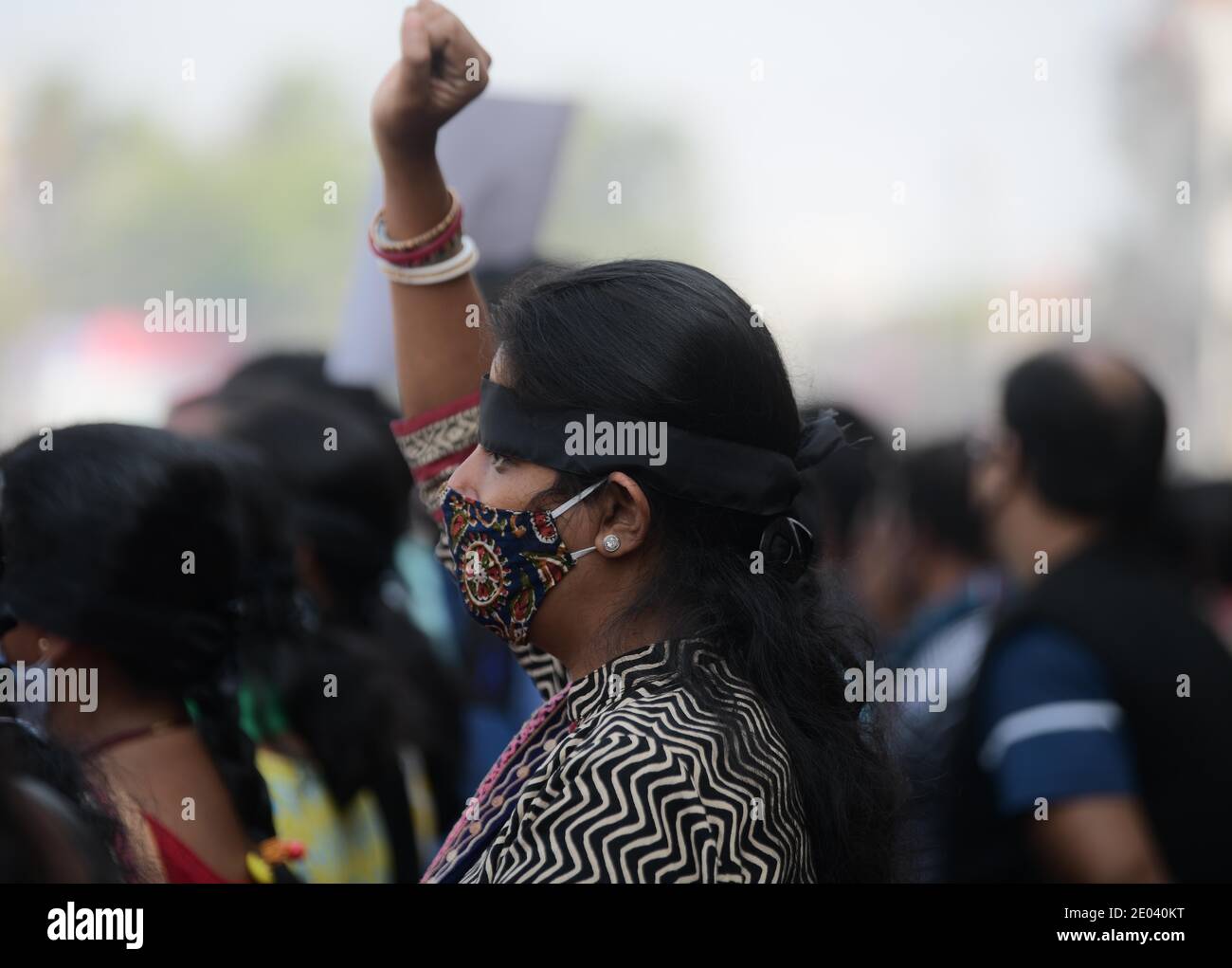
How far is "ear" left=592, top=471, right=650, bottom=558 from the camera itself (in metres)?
1.89

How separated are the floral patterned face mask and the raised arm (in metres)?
0.42

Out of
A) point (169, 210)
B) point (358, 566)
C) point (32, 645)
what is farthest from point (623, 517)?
point (169, 210)

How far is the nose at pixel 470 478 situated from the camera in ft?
6.55

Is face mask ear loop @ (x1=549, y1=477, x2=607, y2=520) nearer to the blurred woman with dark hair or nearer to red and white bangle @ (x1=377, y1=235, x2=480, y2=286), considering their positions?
the blurred woman with dark hair

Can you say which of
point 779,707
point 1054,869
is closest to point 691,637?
point 779,707

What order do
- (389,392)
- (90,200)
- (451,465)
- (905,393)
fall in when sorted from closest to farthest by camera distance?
(451,465) < (389,392) < (90,200) < (905,393)

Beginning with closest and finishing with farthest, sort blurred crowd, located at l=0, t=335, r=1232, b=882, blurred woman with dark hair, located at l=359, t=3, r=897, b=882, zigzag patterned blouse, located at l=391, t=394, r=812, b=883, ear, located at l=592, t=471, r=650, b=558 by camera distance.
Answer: zigzag patterned blouse, located at l=391, t=394, r=812, b=883, blurred woman with dark hair, located at l=359, t=3, r=897, b=882, ear, located at l=592, t=471, r=650, b=558, blurred crowd, located at l=0, t=335, r=1232, b=882

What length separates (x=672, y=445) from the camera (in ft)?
6.10

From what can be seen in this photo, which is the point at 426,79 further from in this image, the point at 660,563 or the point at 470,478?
the point at 660,563

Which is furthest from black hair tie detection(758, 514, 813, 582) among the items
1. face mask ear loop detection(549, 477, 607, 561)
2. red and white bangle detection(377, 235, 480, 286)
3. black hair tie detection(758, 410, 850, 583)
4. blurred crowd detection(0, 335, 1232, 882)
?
red and white bangle detection(377, 235, 480, 286)

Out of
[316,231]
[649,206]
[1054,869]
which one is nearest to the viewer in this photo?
[1054,869]

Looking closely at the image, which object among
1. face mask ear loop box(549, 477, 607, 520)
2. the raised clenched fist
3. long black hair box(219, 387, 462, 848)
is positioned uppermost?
the raised clenched fist

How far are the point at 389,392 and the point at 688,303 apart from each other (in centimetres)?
389
